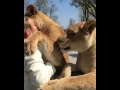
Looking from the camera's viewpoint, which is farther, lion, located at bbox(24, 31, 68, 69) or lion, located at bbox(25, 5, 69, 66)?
lion, located at bbox(25, 5, 69, 66)

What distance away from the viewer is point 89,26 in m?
1.75

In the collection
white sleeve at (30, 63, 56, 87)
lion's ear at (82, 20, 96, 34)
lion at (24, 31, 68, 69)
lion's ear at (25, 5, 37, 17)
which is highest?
lion's ear at (25, 5, 37, 17)

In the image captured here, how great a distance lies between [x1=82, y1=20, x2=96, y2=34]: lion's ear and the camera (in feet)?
5.68

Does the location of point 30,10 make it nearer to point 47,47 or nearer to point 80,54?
point 47,47

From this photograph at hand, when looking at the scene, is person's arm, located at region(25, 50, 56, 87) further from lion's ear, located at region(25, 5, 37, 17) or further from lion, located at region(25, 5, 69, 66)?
lion's ear, located at region(25, 5, 37, 17)

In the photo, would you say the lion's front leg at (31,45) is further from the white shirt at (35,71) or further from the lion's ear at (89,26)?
the lion's ear at (89,26)

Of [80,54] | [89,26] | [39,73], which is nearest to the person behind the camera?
[39,73]

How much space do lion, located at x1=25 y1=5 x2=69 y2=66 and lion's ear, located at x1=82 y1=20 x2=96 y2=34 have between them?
194mm

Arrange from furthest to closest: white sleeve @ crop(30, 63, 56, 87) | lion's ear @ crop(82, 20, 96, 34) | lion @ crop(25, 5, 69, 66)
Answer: lion @ crop(25, 5, 69, 66) → lion's ear @ crop(82, 20, 96, 34) → white sleeve @ crop(30, 63, 56, 87)

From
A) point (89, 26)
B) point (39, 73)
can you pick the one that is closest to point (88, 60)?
point (89, 26)

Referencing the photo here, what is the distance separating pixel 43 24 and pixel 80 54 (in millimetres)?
355

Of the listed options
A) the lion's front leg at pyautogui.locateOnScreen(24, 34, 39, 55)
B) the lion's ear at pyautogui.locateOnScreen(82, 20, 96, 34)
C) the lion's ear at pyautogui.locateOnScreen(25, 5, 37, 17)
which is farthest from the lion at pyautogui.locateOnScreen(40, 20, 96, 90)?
the lion's ear at pyautogui.locateOnScreen(25, 5, 37, 17)

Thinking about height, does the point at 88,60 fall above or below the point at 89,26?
Result: below

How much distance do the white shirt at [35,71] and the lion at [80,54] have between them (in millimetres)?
52
